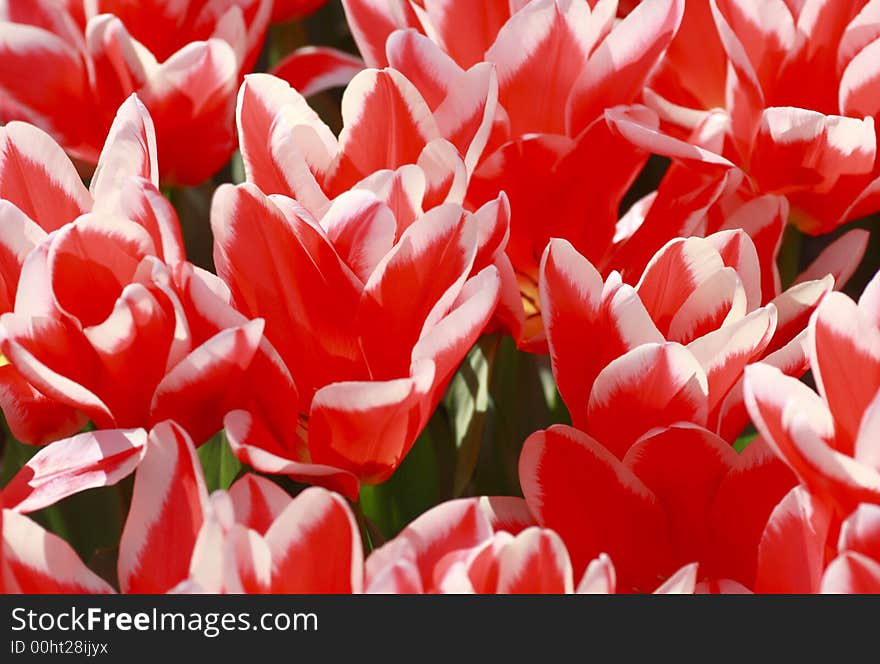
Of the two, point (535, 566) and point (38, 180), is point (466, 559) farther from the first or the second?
point (38, 180)

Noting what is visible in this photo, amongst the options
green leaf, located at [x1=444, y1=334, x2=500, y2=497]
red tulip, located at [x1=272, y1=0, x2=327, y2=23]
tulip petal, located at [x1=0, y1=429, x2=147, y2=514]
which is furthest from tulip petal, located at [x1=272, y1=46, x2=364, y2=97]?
tulip petal, located at [x1=0, y1=429, x2=147, y2=514]

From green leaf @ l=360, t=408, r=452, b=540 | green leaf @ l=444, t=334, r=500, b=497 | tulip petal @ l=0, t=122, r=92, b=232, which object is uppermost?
tulip petal @ l=0, t=122, r=92, b=232

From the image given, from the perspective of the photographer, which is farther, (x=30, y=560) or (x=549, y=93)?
(x=549, y=93)

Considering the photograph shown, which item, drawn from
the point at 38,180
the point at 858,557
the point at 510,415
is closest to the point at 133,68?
the point at 38,180

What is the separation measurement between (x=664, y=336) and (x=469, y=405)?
0.15 meters

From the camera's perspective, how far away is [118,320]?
0.34m

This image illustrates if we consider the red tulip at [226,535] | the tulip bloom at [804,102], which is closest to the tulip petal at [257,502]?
the red tulip at [226,535]

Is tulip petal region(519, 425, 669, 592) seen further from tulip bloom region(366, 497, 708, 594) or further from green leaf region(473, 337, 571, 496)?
green leaf region(473, 337, 571, 496)

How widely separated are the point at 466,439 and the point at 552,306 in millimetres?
133

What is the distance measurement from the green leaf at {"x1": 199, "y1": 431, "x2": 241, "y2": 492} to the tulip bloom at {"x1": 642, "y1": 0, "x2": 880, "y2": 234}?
23cm

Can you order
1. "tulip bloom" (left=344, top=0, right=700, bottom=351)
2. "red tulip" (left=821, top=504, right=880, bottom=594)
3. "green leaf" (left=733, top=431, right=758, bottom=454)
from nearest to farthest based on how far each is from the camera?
"red tulip" (left=821, top=504, right=880, bottom=594) → "tulip bloom" (left=344, top=0, right=700, bottom=351) → "green leaf" (left=733, top=431, right=758, bottom=454)

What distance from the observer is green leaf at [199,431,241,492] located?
1.69 feet
